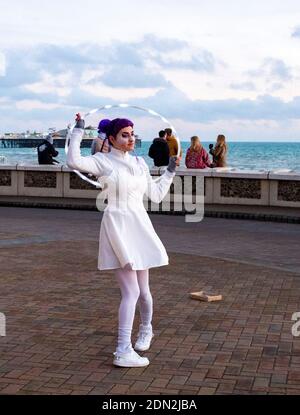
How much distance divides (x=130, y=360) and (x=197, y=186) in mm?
12859

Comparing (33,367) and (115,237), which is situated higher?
(115,237)

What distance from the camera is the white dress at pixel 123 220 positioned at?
626 centimetres

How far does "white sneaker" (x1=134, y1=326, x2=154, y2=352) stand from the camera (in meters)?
6.76

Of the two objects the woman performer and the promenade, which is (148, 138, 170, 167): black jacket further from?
the woman performer

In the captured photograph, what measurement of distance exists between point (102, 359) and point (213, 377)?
1028mm

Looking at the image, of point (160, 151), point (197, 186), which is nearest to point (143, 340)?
point (160, 151)

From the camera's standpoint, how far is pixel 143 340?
6.80m

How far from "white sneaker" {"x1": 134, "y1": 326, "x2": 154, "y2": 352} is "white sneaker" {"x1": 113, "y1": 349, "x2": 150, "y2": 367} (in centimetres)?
40

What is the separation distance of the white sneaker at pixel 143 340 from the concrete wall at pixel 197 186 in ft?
36.9

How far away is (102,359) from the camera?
257 inches

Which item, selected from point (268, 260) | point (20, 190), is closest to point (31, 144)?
point (20, 190)

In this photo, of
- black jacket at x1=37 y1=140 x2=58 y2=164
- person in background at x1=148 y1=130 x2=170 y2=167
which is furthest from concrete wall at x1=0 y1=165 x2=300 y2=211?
person in background at x1=148 y1=130 x2=170 y2=167

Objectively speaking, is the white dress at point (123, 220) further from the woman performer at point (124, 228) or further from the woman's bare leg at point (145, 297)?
the woman's bare leg at point (145, 297)

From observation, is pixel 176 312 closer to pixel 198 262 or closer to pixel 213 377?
pixel 213 377
